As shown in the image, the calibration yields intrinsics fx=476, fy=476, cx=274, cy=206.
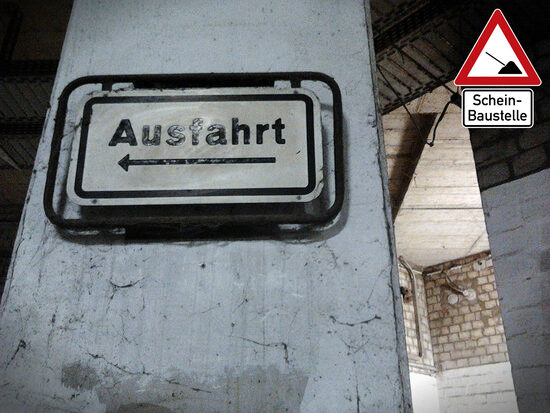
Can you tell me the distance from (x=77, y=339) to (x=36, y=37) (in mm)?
2093

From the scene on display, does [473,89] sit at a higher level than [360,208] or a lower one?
higher

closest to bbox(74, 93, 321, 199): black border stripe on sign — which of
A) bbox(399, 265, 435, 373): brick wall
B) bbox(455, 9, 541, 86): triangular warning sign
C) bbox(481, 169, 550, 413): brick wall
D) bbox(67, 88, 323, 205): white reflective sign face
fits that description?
bbox(67, 88, 323, 205): white reflective sign face

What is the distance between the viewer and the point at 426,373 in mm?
5609

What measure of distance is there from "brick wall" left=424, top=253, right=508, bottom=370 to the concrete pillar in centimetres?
509

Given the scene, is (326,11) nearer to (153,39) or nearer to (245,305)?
(153,39)

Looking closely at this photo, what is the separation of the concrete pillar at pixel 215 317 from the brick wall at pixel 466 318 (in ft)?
16.7

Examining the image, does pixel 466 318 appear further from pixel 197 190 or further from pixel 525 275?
pixel 197 190

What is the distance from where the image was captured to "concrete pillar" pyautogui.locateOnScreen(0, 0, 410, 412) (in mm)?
814

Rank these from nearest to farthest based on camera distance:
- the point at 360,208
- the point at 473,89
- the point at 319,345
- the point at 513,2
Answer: the point at 319,345 → the point at 360,208 → the point at 513,2 → the point at 473,89

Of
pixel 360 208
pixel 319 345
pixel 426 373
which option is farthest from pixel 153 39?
pixel 426 373

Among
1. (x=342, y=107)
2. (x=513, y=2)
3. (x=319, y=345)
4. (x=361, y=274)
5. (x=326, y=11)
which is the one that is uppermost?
(x=513, y=2)

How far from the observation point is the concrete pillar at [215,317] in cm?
81

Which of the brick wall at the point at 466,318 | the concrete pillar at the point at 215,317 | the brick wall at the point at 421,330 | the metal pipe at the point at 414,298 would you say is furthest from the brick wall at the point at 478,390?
the concrete pillar at the point at 215,317

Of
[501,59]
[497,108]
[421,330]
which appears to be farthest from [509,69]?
[421,330]
